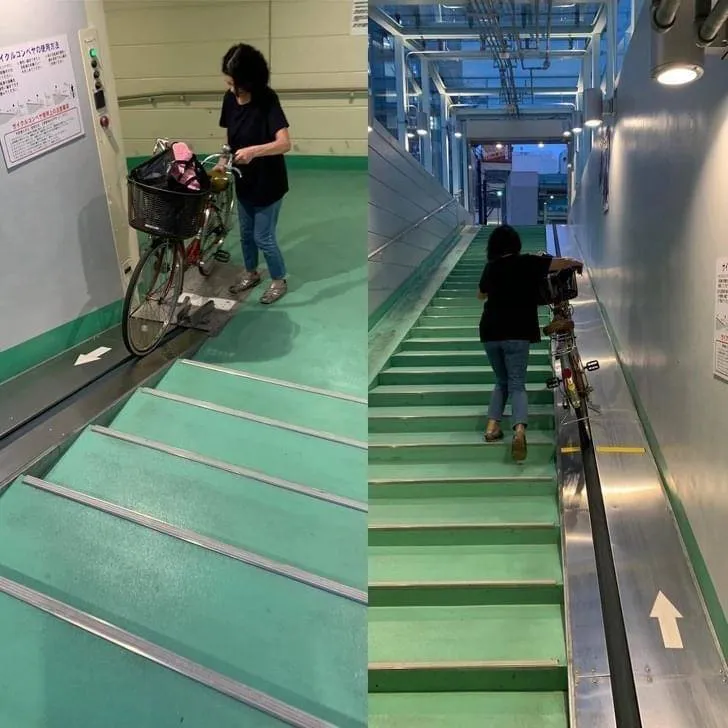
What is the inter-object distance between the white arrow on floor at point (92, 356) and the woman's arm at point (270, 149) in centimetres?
89

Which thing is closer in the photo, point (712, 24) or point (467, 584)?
point (712, 24)

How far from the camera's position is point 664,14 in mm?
1274

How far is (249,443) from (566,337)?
169 centimetres

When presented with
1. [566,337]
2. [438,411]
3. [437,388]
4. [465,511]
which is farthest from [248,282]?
[437,388]

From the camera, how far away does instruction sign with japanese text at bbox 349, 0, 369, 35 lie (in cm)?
88

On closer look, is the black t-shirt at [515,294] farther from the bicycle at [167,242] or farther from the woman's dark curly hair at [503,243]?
the bicycle at [167,242]

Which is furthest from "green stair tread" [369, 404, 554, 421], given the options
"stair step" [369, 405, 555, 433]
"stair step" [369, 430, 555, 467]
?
"stair step" [369, 430, 555, 467]

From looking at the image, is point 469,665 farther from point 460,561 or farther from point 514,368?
point 514,368

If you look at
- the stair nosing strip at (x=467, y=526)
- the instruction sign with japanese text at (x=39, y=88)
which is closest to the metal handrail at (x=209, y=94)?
the instruction sign with japanese text at (x=39, y=88)

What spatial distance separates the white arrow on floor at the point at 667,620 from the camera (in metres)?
1.56

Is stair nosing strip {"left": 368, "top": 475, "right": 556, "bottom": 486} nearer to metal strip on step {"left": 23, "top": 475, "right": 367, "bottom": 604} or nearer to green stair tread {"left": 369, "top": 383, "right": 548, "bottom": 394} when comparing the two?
green stair tread {"left": 369, "top": 383, "right": 548, "bottom": 394}

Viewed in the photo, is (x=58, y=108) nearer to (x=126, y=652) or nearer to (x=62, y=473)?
(x=62, y=473)

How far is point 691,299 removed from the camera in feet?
6.29

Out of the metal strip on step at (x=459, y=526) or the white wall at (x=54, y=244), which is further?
the metal strip on step at (x=459, y=526)
